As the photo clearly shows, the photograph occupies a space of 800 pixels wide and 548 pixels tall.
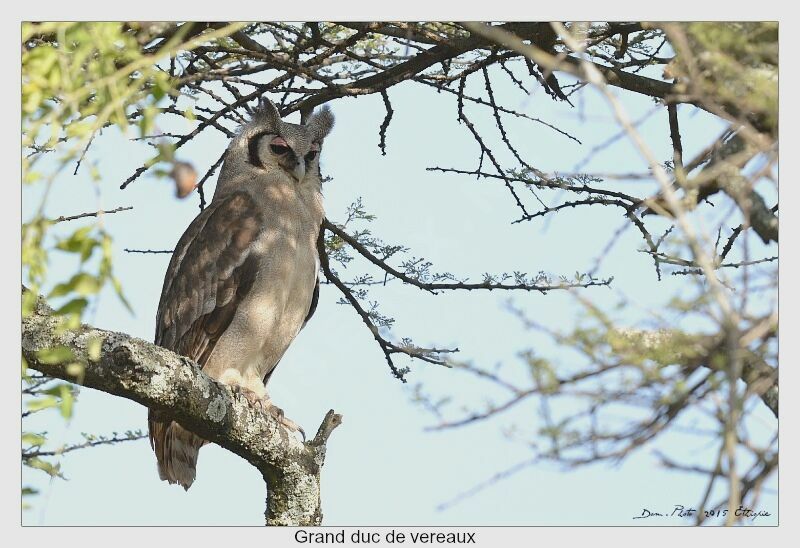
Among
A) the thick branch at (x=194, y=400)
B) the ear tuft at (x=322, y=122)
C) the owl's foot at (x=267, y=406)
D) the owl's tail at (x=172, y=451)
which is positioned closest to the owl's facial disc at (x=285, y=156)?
the ear tuft at (x=322, y=122)

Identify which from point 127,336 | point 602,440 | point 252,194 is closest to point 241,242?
point 252,194

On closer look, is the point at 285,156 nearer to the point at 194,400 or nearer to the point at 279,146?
the point at 279,146

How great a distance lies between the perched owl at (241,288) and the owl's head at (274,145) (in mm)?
23

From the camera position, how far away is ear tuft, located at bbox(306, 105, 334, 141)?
517 cm

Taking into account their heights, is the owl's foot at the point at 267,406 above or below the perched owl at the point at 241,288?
below

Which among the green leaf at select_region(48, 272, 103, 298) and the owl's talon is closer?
the green leaf at select_region(48, 272, 103, 298)

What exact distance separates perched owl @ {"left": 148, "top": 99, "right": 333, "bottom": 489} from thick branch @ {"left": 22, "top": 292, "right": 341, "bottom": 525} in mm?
587

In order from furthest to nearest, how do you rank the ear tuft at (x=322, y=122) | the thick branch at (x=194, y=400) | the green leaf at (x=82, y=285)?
the ear tuft at (x=322, y=122), the thick branch at (x=194, y=400), the green leaf at (x=82, y=285)

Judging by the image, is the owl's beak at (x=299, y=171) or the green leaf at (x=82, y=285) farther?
the owl's beak at (x=299, y=171)

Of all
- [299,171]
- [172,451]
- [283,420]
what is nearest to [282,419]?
[283,420]

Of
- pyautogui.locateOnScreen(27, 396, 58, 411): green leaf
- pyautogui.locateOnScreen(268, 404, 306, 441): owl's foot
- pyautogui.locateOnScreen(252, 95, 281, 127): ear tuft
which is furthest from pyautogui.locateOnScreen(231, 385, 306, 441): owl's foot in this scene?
pyautogui.locateOnScreen(27, 396, 58, 411): green leaf

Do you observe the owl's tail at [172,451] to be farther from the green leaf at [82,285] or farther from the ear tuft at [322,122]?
the green leaf at [82,285]

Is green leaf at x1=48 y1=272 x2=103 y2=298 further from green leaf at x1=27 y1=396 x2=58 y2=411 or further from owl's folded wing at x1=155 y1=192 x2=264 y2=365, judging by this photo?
owl's folded wing at x1=155 y1=192 x2=264 y2=365

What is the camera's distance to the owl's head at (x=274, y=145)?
4.95 m
